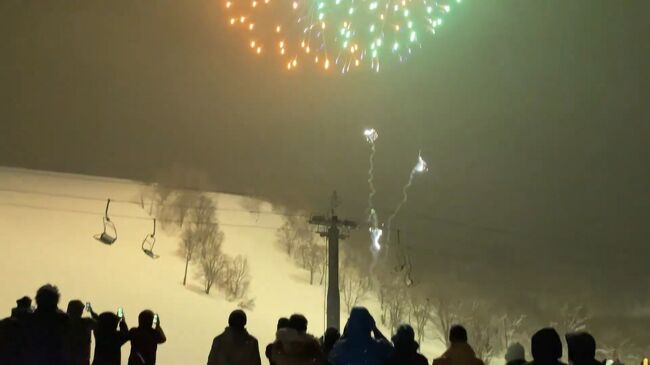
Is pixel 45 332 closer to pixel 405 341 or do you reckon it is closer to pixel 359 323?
pixel 359 323

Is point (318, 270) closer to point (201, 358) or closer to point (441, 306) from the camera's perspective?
point (441, 306)

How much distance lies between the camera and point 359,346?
6.53m

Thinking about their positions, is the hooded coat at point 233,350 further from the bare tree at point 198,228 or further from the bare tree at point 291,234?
the bare tree at point 291,234

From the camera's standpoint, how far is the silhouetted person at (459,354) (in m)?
6.94

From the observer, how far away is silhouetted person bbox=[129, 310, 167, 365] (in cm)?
750

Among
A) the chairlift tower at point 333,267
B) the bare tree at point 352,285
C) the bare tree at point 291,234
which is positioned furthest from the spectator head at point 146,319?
the bare tree at point 291,234

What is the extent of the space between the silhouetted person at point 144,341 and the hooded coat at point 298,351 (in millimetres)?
1757

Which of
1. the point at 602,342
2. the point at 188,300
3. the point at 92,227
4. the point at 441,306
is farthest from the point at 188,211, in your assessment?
the point at 602,342

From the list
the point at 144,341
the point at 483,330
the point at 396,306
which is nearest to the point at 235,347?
the point at 144,341

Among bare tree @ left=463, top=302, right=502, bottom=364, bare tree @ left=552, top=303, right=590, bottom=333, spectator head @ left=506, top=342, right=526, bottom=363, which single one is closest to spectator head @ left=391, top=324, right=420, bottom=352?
spectator head @ left=506, top=342, right=526, bottom=363

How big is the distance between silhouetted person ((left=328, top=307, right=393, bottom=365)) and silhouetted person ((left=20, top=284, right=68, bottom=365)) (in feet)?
8.90

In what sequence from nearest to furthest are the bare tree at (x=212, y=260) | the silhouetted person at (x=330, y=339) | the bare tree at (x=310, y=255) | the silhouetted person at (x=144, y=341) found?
the silhouetted person at (x=144, y=341) → the silhouetted person at (x=330, y=339) → the bare tree at (x=212, y=260) → the bare tree at (x=310, y=255)

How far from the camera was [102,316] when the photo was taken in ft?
23.2

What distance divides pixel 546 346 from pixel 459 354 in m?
1.33
